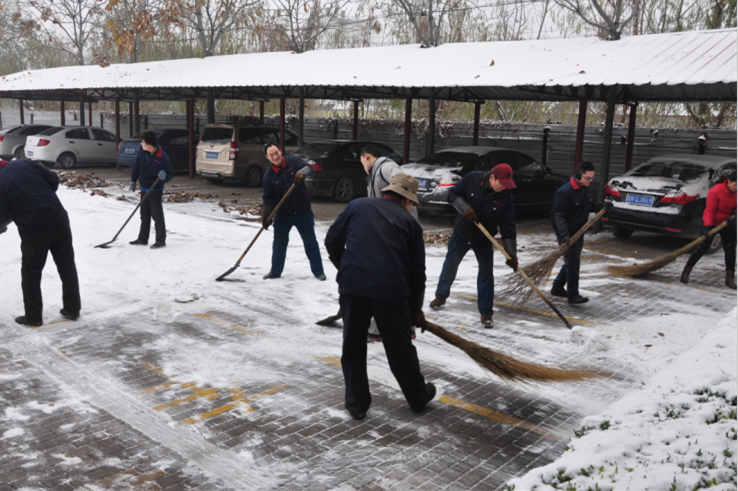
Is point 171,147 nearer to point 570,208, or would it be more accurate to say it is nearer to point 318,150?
point 318,150

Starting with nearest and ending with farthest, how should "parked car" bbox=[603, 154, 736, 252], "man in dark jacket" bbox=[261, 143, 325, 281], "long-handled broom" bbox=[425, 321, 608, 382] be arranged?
"long-handled broom" bbox=[425, 321, 608, 382]
"man in dark jacket" bbox=[261, 143, 325, 281]
"parked car" bbox=[603, 154, 736, 252]

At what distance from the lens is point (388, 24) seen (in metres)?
32.5

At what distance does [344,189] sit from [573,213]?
9.16 metres

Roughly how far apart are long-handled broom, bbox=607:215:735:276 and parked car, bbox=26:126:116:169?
1907cm

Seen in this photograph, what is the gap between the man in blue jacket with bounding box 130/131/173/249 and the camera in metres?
9.72

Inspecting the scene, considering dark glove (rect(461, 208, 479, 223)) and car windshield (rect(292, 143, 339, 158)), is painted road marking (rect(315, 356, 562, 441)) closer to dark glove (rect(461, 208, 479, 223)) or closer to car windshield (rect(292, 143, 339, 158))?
dark glove (rect(461, 208, 479, 223))

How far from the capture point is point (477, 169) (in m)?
13.2

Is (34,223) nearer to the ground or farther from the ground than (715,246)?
farther from the ground

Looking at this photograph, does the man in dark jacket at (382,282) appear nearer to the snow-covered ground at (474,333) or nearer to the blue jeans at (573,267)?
the snow-covered ground at (474,333)

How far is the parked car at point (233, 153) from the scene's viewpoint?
17.8m

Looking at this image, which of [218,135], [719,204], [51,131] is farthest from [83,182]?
[719,204]

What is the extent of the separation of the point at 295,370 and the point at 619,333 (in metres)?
3.29

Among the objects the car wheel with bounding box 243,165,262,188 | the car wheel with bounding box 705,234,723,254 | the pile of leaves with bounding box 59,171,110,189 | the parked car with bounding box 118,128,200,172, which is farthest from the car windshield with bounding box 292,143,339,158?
the car wheel with bounding box 705,234,723,254

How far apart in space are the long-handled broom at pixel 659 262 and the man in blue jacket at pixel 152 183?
655cm
